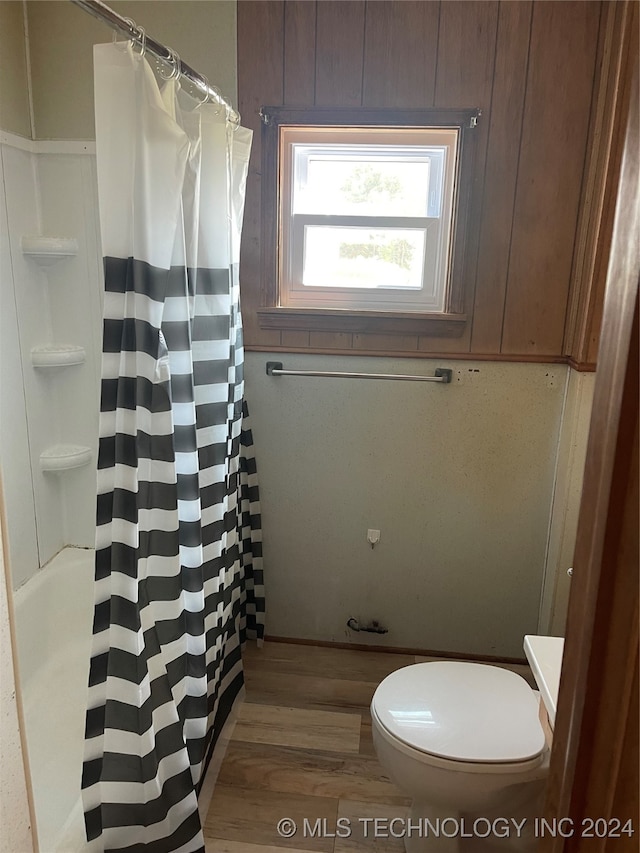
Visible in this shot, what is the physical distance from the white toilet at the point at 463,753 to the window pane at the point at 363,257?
1.25m

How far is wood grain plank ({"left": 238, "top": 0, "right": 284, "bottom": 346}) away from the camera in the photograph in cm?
197

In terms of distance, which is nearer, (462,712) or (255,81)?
(462,712)

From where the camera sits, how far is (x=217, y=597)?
1.79 metres

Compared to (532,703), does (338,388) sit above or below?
above

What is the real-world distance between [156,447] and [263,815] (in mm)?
1106

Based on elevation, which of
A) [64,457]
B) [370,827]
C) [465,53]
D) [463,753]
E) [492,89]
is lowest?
[370,827]

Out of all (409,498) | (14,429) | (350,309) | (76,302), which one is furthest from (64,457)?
(409,498)

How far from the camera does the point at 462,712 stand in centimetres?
156

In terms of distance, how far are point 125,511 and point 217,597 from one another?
571 millimetres

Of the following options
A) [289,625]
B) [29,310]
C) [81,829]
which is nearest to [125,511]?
[81,829]

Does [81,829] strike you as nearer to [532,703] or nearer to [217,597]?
[217,597]

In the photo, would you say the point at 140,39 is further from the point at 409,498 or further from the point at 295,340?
the point at 409,498

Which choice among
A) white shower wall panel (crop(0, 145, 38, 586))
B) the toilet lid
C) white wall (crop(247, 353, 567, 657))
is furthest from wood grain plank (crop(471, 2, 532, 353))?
white shower wall panel (crop(0, 145, 38, 586))

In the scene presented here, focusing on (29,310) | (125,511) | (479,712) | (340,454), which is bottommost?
(479,712)
